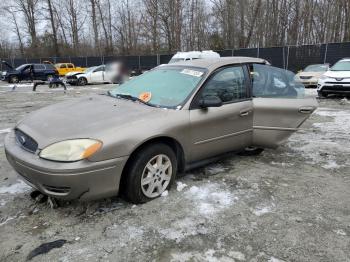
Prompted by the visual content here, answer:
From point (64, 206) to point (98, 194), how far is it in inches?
23.2

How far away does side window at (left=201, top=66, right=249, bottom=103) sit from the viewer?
4.16 metres

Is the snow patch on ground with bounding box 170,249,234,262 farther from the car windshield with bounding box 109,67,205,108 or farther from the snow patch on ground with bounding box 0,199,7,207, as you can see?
the snow patch on ground with bounding box 0,199,7,207

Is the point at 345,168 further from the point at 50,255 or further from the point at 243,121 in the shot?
the point at 50,255

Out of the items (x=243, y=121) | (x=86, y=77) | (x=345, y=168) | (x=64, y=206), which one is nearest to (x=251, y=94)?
(x=243, y=121)

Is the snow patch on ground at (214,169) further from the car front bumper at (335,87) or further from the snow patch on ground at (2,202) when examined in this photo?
the car front bumper at (335,87)

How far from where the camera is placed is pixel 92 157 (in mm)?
3006

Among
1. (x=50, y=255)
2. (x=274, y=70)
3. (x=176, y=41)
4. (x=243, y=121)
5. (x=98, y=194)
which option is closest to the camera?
(x=50, y=255)

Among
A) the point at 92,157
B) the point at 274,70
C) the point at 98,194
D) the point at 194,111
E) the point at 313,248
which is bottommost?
the point at 313,248

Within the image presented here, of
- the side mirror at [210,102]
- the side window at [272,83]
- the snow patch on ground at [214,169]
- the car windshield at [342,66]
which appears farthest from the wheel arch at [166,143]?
the car windshield at [342,66]

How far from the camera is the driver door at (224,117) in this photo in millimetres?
3947

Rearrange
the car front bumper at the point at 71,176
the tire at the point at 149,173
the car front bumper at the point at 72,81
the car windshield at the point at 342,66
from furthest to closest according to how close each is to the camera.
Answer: the car front bumper at the point at 72,81 → the car windshield at the point at 342,66 → the tire at the point at 149,173 → the car front bumper at the point at 71,176

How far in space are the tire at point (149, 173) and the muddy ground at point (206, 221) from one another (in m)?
0.13

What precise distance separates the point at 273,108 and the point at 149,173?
216 cm

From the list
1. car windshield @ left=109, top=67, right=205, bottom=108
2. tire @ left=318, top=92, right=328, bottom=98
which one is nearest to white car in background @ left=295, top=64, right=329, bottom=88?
tire @ left=318, top=92, right=328, bottom=98
